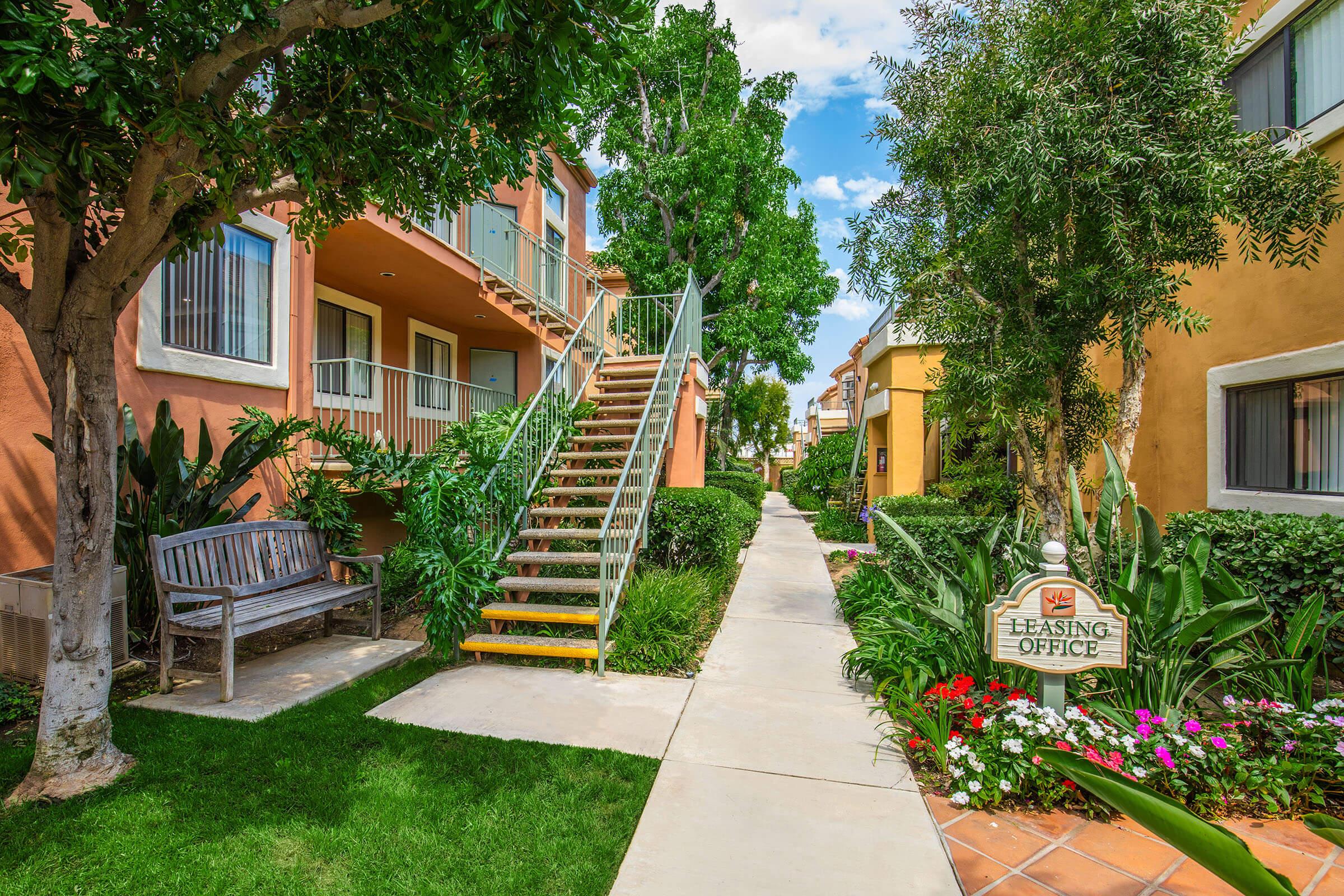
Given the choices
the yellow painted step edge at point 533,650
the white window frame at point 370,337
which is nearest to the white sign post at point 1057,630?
the yellow painted step edge at point 533,650

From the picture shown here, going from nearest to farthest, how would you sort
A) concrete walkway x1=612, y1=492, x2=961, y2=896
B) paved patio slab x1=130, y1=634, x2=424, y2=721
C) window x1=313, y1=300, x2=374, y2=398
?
1. concrete walkway x1=612, y1=492, x2=961, y2=896
2. paved patio slab x1=130, y1=634, x2=424, y2=721
3. window x1=313, y1=300, x2=374, y2=398

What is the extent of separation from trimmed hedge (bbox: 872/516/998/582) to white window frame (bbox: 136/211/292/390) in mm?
6355

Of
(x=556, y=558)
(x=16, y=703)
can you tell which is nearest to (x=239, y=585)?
(x=16, y=703)

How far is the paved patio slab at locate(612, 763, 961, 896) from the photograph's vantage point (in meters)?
2.56

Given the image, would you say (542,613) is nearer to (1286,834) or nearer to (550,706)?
(550,706)

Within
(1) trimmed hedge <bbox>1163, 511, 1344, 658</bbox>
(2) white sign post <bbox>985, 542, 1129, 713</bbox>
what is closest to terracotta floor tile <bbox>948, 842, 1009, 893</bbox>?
(2) white sign post <bbox>985, 542, 1129, 713</bbox>

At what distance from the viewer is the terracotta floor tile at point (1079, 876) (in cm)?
249

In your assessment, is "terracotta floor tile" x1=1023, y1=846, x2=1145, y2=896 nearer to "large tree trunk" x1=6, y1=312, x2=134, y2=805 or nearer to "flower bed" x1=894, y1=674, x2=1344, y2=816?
"flower bed" x1=894, y1=674, x2=1344, y2=816

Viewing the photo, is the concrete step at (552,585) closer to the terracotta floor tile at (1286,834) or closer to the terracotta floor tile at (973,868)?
the terracotta floor tile at (973,868)

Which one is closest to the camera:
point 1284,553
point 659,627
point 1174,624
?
point 1174,624

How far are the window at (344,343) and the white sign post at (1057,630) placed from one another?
8159mm

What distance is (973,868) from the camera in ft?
8.68

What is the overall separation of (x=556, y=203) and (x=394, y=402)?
8.38m

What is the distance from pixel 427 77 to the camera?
359 cm
